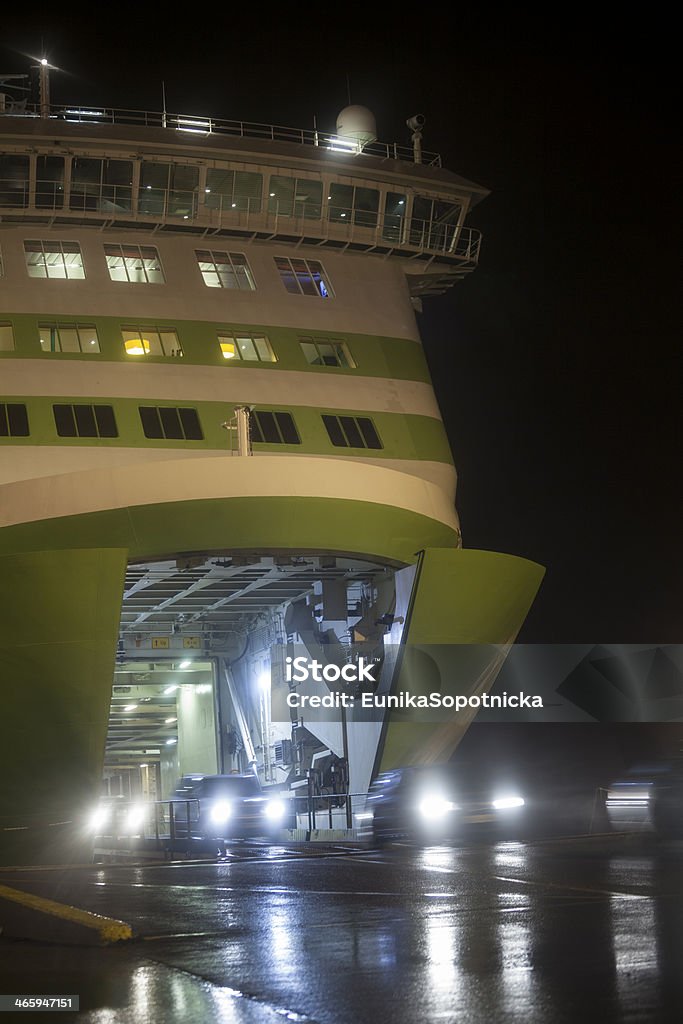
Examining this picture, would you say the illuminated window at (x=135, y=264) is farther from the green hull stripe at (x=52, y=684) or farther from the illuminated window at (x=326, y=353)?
the green hull stripe at (x=52, y=684)

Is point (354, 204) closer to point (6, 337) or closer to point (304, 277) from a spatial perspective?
point (304, 277)

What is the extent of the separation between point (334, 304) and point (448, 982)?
1901 cm

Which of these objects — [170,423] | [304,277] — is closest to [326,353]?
[304,277]

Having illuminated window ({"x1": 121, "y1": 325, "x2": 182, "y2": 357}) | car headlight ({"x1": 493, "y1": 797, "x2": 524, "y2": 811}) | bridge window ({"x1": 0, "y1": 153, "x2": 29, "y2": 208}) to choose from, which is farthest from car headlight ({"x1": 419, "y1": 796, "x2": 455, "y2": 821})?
bridge window ({"x1": 0, "y1": 153, "x2": 29, "y2": 208})

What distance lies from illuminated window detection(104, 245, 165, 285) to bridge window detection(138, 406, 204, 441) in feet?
10.5

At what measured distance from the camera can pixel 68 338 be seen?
67.7 ft

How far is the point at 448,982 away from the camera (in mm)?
4883

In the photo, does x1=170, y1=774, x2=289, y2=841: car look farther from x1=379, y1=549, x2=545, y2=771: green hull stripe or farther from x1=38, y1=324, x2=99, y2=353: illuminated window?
x1=38, y1=324, x2=99, y2=353: illuminated window

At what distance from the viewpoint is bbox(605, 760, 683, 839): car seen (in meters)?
12.9

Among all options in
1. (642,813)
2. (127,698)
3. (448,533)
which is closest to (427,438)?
(448,533)

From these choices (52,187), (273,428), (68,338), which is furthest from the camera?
(52,187)

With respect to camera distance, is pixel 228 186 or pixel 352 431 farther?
pixel 228 186

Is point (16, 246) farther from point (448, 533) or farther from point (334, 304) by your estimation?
point (448, 533)

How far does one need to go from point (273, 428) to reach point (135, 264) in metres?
4.74
